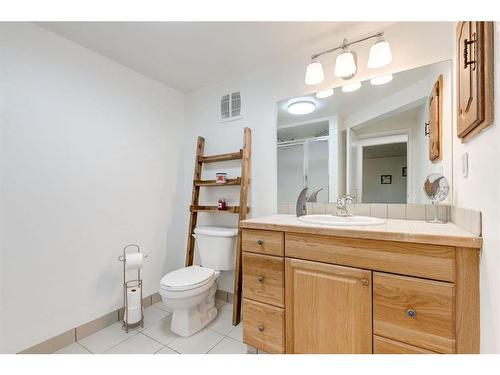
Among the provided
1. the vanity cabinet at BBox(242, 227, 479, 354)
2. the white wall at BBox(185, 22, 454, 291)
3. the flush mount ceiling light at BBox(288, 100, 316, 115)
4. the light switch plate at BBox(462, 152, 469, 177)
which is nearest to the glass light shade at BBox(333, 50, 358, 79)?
the white wall at BBox(185, 22, 454, 291)

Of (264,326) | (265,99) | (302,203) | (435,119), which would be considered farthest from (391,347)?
(265,99)

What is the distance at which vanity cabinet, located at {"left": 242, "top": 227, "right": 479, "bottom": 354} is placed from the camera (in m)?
0.85

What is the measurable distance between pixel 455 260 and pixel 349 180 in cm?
81

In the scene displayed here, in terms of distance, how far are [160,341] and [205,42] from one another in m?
2.21

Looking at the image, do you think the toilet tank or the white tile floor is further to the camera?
the toilet tank

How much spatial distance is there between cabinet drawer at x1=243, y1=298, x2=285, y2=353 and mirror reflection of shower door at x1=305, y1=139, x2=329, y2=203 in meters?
0.87

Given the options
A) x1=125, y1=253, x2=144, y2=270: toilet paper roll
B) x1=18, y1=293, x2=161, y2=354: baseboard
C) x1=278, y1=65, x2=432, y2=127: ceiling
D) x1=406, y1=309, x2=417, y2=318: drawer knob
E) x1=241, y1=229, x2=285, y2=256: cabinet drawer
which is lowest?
x1=18, y1=293, x2=161, y2=354: baseboard

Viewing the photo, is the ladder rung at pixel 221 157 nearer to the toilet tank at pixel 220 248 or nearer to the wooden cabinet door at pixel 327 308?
the toilet tank at pixel 220 248

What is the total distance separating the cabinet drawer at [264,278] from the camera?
4.12 ft

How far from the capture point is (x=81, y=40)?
5.13 feet

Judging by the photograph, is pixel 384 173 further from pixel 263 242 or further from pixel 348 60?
pixel 263 242

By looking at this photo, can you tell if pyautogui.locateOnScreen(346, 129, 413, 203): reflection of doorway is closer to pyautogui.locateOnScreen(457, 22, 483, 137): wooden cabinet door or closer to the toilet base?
pyautogui.locateOnScreen(457, 22, 483, 137): wooden cabinet door

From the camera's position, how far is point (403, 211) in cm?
141
